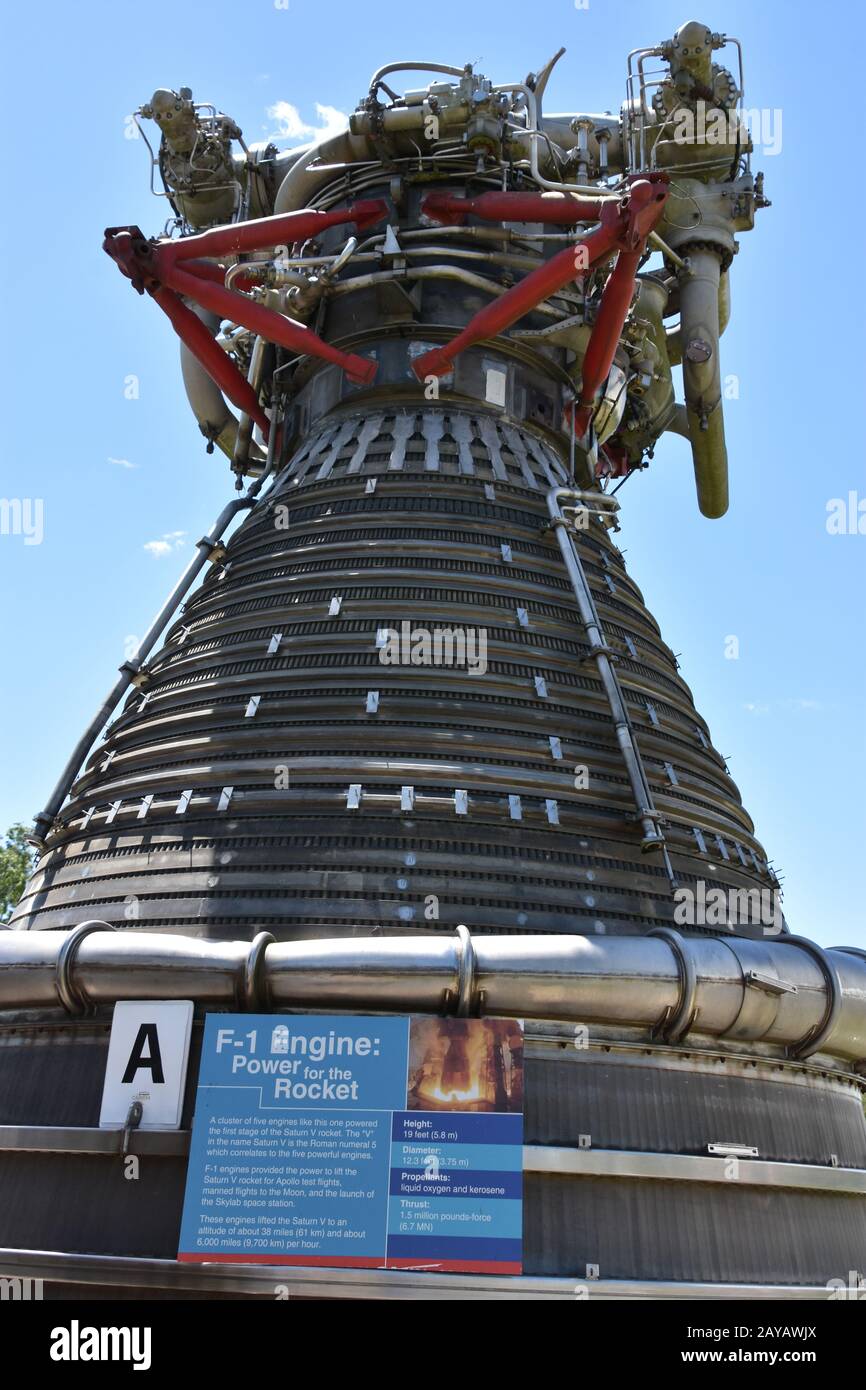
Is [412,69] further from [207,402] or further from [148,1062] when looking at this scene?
[148,1062]

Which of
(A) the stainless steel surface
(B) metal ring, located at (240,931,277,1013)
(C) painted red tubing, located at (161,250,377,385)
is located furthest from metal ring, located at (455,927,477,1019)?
(C) painted red tubing, located at (161,250,377,385)

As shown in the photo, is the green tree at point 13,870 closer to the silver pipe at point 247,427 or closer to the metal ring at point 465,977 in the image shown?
the silver pipe at point 247,427

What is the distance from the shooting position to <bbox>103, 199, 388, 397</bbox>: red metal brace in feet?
50.1

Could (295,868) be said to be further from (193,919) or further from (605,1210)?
(605,1210)

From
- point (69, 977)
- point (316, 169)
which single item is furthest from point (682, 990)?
point (316, 169)

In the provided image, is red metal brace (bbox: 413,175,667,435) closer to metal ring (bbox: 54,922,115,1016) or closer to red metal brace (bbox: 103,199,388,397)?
red metal brace (bbox: 103,199,388,397)

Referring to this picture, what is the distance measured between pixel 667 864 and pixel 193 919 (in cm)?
423

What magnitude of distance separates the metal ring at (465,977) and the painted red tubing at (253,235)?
10.1 m

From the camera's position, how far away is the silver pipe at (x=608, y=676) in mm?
11570

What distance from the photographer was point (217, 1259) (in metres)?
8.45

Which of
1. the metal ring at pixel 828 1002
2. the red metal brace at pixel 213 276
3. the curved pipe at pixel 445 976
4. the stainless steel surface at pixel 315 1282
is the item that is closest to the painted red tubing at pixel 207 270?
the red metal brace at pixel 213 276

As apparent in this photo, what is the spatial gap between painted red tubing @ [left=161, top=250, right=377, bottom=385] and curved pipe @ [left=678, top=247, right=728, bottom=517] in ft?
18.9

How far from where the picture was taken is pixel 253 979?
9156mm
